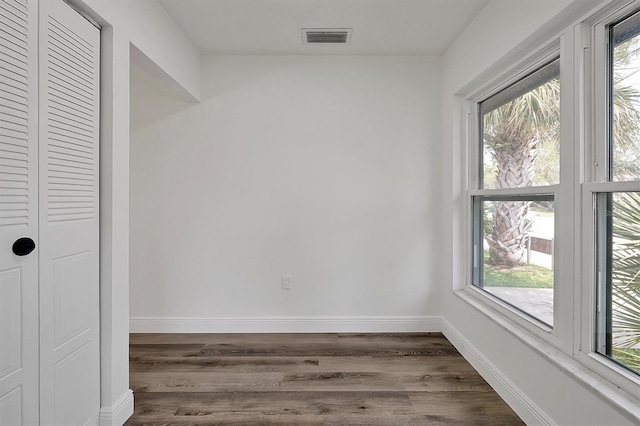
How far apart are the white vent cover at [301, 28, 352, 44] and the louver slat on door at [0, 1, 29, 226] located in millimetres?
1777

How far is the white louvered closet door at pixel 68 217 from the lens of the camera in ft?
4.35

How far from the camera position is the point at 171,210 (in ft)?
9.63

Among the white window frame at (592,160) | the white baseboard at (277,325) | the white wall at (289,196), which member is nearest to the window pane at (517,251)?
the white window frame at (592,160)

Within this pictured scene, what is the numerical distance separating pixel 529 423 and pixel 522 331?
1.53 ft

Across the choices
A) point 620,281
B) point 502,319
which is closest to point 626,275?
point 620,281

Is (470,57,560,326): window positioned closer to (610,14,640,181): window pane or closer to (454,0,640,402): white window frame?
(454,0,640,402): white window frame

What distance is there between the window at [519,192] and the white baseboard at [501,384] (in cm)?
43

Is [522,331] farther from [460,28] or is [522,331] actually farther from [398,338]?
[460,28]

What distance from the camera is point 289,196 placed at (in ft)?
9.68

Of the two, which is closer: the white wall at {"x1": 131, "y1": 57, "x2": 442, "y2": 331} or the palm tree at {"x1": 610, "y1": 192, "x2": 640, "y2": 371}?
the palm tree at {"x1": 610, "y1": 192, "x2": 640, "y2": 371}


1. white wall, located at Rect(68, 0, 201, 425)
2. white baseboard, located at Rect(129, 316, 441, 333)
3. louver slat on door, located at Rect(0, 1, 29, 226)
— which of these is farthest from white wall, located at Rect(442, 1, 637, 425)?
louver slat on door, located at Rect(0, 1, 29, 226)

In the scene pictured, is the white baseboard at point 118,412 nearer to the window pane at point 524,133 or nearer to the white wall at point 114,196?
the white wall at point 114,196

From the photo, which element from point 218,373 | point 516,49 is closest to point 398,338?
point 218,373

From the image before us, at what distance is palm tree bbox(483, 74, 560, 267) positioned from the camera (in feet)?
5.96
